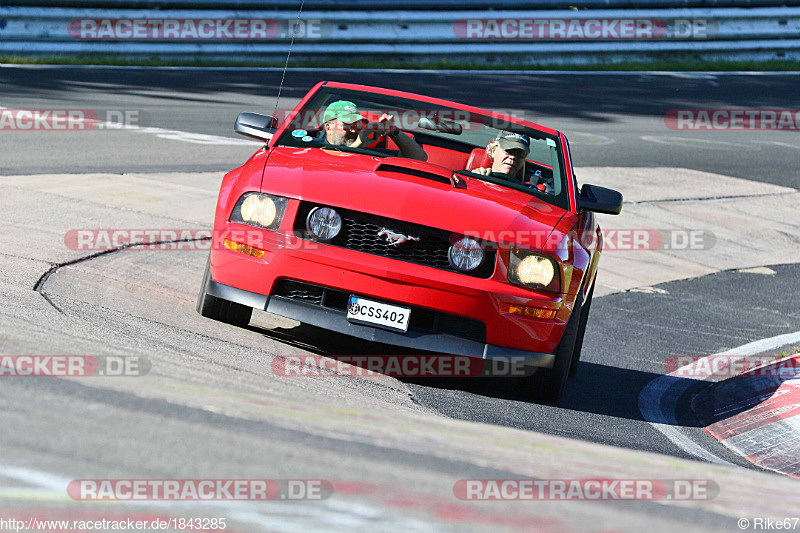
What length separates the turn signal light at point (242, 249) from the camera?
5.53 m

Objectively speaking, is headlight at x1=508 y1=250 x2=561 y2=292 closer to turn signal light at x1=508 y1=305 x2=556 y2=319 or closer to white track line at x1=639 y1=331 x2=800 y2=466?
turn signal light at x1=508 y1=305 x2=556 y2=319

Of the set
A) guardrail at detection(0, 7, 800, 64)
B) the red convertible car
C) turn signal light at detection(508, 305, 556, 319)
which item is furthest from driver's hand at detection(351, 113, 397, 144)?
guardrail at detection(0, 7, 800, 64)

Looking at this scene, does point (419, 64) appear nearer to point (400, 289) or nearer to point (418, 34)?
point (418, 34)

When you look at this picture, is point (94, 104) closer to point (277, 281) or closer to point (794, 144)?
point (277, 281)

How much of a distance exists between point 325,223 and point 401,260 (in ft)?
1.41


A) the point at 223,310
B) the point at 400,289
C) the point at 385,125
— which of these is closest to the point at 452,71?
the point at 385,125

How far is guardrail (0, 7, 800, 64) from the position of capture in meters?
19.5

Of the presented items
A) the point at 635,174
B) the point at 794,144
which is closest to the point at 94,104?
the point at 635,174

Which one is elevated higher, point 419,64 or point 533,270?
point 419,64

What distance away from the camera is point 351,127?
6.64m

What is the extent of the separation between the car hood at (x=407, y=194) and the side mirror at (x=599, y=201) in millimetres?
252

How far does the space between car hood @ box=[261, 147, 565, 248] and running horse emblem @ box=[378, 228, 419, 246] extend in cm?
9

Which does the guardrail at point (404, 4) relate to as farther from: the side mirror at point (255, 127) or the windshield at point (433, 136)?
the side mirror at point (255, 127)

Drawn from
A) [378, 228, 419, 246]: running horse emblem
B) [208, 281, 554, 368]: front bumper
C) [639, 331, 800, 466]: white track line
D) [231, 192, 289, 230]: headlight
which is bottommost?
[639, 331, 800, 466]: white track line
